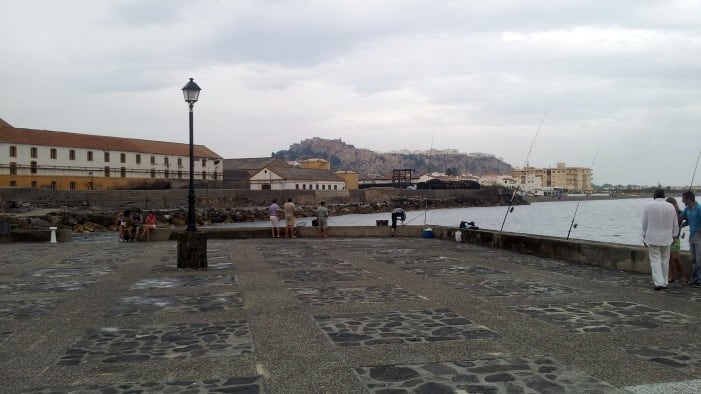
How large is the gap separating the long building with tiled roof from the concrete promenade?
55.6 meters

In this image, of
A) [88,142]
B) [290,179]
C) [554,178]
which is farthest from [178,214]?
[554,178]

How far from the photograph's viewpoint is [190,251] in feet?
40.5

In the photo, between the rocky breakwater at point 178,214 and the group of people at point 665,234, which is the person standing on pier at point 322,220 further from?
the group of people at point 665,234

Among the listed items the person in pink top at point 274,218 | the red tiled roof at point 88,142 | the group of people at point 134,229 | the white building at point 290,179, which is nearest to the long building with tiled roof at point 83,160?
the red tiled roof at point 88,142

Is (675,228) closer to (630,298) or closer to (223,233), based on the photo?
(630,298)

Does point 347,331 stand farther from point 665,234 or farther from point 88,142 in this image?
A: point 88,142

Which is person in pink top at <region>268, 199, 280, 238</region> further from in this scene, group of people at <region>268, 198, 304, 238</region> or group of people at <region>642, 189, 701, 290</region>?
group of people at <region>642, 189, 701, 290</region>

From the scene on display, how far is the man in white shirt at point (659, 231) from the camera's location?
8.80 m

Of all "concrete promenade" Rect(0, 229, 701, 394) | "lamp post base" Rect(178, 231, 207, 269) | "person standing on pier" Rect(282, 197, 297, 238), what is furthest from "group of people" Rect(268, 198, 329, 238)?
"concrete promenade" Rect(0, 229, 701, 394)

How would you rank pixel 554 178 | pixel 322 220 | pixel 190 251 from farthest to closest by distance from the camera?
1. pixel 554 178
2. pixel 322 220
3. pixel 190 251

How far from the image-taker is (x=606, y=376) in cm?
491

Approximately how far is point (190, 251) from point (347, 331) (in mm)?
6750

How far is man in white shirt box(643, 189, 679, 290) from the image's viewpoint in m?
8.80

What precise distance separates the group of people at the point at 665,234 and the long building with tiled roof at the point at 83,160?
192 feet
